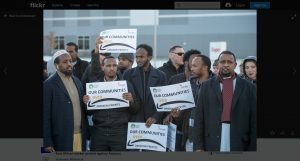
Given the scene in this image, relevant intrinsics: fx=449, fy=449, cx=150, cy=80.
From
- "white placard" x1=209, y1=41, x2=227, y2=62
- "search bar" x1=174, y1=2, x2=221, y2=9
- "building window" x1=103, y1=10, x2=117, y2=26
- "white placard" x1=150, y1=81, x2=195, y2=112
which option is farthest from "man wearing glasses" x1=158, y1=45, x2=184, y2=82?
"building window" x1=103, y1=10, x2=117, y2=26

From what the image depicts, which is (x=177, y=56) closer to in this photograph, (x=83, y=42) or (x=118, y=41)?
Result: (x=118, y=41)

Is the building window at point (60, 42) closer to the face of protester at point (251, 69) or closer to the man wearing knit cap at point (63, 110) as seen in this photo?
the man wearing knit cap at point (63, 110)

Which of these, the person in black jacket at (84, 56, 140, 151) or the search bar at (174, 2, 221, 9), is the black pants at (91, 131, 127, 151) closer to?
the person in black jacket at (84, 56, 140, 151)

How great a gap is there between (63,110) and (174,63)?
87 centimetres

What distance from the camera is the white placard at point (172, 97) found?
10.6 feet

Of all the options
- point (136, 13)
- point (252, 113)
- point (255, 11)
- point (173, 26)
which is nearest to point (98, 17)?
point (136, 13)

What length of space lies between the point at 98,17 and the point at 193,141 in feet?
3.63

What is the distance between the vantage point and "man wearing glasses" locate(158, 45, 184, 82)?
320cm

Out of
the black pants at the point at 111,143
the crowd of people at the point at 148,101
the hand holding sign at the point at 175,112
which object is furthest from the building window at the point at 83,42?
the hand holding sign at the point at 175,112

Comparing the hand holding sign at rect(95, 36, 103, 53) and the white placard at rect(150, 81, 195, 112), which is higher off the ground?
the hand holding sign at rect(95, 36, 103, 53)

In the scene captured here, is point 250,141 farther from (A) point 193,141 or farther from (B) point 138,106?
(B) point 138,106

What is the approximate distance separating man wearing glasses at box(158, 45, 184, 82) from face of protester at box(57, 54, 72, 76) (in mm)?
658

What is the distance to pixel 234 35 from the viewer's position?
3.11 metres

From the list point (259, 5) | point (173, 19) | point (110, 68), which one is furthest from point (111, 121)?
point (259, 5)
